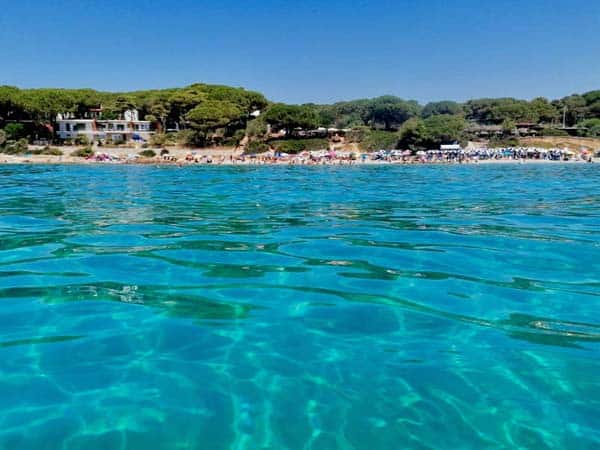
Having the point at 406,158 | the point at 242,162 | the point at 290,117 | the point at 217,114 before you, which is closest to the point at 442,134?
the point at 406,158

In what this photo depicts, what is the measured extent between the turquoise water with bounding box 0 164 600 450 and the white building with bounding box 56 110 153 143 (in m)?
53.1

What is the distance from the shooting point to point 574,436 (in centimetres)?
274

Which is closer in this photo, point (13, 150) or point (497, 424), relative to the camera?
point (497, 424)

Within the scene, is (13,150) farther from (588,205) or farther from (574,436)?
(574,436)

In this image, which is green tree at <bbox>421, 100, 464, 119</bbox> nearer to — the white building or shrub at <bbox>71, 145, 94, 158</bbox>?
the white building

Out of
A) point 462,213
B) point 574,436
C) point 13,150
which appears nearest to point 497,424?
point 574,436

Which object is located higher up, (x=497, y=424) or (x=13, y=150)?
(x=13, y=150)

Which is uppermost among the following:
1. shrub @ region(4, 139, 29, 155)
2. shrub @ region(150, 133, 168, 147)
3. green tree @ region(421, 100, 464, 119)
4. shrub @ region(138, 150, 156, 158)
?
green tree @ region(421, 100, 464, 119)

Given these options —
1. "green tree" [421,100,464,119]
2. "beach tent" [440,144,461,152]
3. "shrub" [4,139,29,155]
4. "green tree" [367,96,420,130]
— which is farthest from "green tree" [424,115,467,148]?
"green tree" [421,100,464,119]

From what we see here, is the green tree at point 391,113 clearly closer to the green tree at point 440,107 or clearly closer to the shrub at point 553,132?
the shrub at point 553,132

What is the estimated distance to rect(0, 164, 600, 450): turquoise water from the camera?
2.82 metres

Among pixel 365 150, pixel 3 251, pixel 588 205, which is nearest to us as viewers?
pixel 3 251

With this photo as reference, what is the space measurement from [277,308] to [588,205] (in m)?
10.7

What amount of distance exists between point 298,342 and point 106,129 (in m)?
60.4
